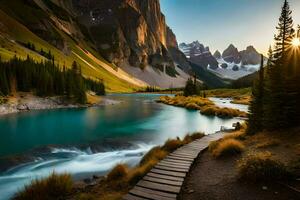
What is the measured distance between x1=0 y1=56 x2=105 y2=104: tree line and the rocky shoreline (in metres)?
2.64

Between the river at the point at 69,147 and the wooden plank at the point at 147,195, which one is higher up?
the wooden plank at the point at 147,195

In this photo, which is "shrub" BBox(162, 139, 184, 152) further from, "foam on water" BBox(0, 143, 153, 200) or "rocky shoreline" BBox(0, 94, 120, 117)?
"rocky shoreline" BBox(0, 94, 120, 117)

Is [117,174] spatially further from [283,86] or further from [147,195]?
[283,86]

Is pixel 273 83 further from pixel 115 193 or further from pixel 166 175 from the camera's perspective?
pixel 115 193

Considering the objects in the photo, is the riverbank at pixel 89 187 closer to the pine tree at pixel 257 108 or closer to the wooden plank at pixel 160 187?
the wooden plank at pixel 160 187

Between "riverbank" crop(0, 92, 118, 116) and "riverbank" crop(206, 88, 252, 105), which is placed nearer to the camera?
"riverbank" crop(0, 92, 118, 116)

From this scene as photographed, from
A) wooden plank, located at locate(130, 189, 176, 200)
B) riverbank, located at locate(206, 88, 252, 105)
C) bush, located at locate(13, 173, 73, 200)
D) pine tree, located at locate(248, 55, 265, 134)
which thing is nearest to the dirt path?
wooden plank, located at locate(130, 189, 176, 200)

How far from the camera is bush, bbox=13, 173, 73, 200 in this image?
10391mm

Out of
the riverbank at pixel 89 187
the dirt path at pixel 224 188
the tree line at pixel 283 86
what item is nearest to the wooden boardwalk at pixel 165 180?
the dirt path at pixel 224 188

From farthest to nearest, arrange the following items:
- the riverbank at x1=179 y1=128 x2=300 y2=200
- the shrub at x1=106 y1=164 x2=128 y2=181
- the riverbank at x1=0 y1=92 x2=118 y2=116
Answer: the riverbank at x1=0 y1=92 x2=118 y2=116 → the shrub at x1=106 y1=164 x2=128 y2=181 → the riverbank at x1=179 y1=128 x2=300 y2=200

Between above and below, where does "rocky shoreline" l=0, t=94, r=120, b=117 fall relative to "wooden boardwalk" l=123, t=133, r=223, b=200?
above

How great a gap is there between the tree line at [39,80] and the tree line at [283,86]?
60816 millimetres

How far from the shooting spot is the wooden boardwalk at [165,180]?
9.28m

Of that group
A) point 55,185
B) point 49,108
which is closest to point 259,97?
point 55,185
